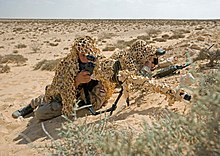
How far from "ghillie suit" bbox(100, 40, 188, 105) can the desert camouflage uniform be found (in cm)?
28

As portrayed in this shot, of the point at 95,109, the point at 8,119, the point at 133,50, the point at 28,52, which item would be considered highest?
the point at 133,50

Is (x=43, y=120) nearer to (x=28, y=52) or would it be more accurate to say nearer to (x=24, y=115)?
(x=24, y=115)

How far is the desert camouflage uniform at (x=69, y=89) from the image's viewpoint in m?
5.18

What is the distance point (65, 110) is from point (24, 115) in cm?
149

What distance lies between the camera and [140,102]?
A: 18.0 feet

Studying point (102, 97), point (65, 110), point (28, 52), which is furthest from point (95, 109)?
point (28, 52)

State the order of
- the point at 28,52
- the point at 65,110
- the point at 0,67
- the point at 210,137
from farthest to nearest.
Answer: the point at 28,52 < the point at 0,67 < the point at 65,110 < the point at 210,137

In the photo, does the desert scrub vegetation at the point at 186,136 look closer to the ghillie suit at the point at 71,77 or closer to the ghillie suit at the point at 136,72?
the ghillie suit at the point at 136,72

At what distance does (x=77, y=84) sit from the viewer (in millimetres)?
5273

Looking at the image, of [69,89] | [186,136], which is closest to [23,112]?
[69,89]

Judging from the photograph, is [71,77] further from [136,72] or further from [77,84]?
[136,72]

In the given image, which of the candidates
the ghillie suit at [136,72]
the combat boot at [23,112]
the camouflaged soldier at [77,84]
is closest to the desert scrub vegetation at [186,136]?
the ghillie suit at [136,72]

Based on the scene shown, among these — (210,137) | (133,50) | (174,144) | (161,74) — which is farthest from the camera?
(161,74)

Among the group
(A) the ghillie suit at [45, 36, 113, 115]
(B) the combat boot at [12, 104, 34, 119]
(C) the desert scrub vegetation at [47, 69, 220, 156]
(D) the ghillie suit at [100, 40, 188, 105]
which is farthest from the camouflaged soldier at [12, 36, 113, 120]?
(C) the desert scrub vegetation at [47, 69, 220, 156]
